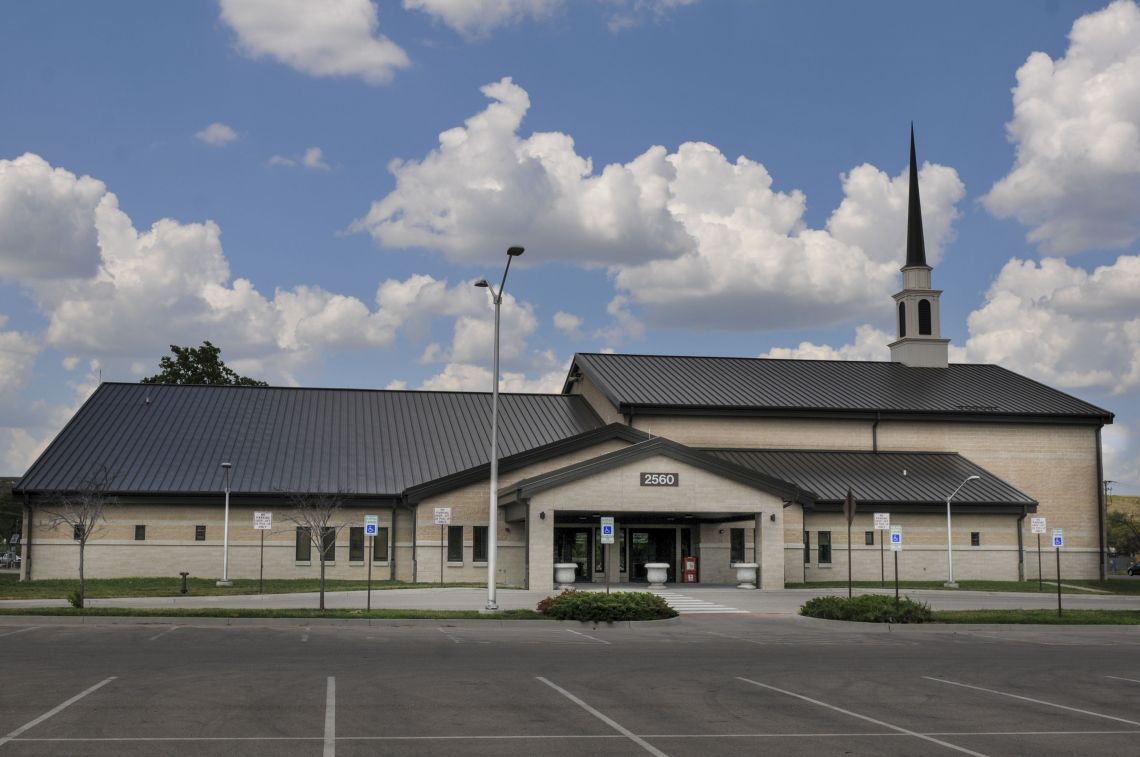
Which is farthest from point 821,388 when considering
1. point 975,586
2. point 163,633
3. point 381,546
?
point 163,633

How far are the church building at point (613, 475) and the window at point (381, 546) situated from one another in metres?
0.09

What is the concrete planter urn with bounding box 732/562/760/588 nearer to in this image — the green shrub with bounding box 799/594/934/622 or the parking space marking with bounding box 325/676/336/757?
the green shrub with bounding box 799/594/934/622

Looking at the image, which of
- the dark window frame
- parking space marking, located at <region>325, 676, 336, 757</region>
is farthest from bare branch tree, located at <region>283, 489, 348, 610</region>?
parking space marking, located at <region>325, 676, 336, 757</region>

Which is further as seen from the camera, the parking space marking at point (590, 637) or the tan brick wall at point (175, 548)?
the tan brick wall at point (175, 548)

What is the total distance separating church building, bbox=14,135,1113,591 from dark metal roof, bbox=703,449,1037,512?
14 cm

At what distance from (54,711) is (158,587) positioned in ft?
88.5

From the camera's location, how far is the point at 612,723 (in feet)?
42.0

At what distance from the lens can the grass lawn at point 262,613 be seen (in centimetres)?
2650

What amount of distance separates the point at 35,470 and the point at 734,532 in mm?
27456

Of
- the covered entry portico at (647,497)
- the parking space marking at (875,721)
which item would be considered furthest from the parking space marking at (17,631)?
the covered entry portico at (647,497)

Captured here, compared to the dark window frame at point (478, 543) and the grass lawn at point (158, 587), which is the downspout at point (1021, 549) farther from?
the grass lawn at point (158, 587)

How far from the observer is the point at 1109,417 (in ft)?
181

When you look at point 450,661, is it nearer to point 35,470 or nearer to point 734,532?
point 734,532

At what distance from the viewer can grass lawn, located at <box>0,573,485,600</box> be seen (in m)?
35.0
